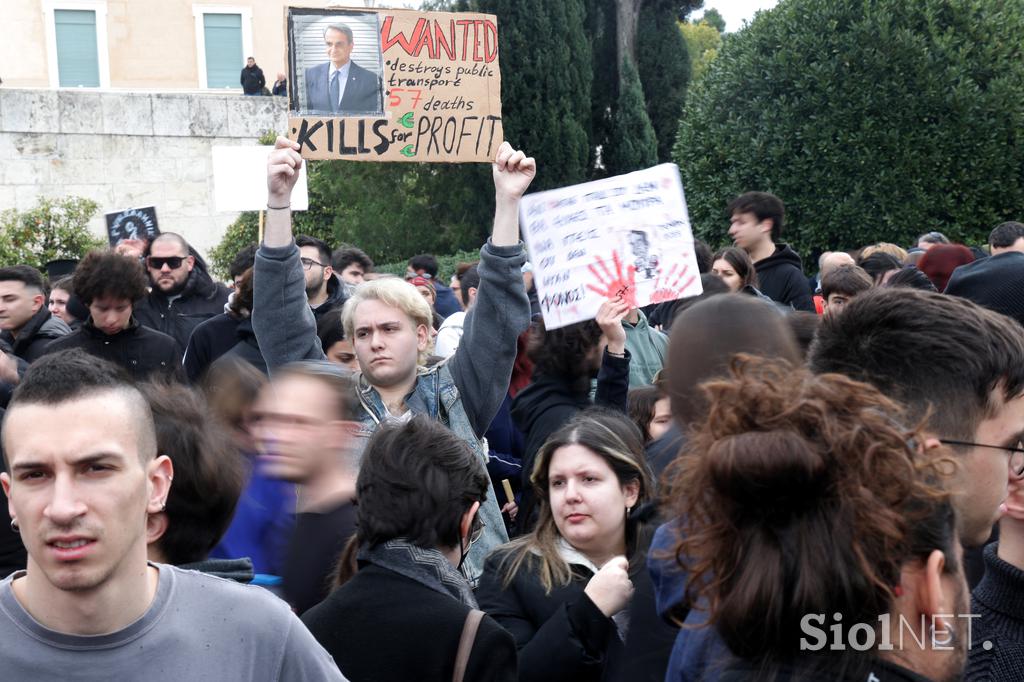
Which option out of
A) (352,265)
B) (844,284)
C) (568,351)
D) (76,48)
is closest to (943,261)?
(844,284)

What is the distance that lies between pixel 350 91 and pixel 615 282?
180cm

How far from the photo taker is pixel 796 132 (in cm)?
1384

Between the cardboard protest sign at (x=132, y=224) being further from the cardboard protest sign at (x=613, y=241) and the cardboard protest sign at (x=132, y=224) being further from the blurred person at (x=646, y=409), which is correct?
the blurred person at (x=646, y=409)

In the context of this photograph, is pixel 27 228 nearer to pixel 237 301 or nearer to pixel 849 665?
pixel 237 301

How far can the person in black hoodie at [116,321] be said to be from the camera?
6.11m

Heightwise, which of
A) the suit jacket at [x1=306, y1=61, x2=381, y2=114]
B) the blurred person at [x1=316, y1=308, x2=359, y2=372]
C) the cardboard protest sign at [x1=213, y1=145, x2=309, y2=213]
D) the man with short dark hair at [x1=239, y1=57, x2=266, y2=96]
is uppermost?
the man with short dark hair at [x1=239, y1=57, x2=266, y2=96]

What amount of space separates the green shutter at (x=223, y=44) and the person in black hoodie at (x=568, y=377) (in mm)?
30649

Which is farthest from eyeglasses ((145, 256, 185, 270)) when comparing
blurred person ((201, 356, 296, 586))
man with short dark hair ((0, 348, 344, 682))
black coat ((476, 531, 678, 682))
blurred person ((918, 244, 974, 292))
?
man with short dark hair ((0, 348, 344, 682))

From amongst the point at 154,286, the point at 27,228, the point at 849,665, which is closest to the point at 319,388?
the point at 849,665

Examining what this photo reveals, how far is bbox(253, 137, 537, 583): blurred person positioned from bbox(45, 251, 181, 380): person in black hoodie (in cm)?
197

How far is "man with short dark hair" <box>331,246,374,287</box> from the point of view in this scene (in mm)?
9023

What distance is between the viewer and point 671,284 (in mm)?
5043

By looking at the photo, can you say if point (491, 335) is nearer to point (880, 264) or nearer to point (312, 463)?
point (312, 463)

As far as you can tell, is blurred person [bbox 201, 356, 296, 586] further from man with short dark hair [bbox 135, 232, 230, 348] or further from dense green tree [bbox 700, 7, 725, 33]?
dense green tree [bbox 700, 7, 725, 33]
